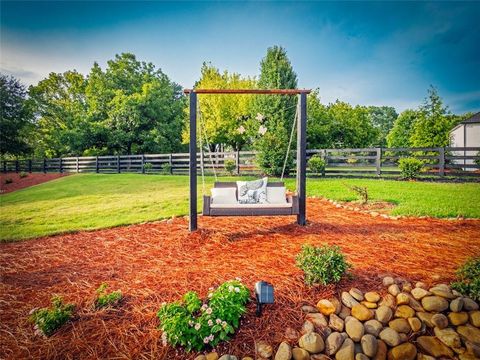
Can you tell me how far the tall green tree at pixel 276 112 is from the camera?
444 inches

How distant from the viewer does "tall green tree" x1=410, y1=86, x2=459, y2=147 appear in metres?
12.6

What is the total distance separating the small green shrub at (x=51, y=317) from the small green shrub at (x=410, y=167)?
10.4m

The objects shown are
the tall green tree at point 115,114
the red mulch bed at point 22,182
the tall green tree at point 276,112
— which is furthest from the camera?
the tall green tree at point 115,114

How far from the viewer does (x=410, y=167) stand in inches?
364

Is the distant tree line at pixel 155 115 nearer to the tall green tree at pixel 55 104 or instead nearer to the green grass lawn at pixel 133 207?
the tall green tree at pixel 55 104

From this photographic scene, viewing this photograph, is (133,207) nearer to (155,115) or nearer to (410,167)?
(410,167)

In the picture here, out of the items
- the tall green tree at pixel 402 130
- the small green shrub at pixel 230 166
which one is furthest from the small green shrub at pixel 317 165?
the tall green tree at pixel 402 130

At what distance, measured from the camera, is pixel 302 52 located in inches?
401

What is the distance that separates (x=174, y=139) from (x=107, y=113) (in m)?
4.88

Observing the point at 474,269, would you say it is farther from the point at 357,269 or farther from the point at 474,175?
the point at 474,175

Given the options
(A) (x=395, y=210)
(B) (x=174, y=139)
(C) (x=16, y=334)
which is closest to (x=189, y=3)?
(A) (x=395, y=210)

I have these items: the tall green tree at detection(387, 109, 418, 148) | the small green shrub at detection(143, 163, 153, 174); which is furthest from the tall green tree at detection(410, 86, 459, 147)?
the tall green tree at detection(387, 109, 418, 148)

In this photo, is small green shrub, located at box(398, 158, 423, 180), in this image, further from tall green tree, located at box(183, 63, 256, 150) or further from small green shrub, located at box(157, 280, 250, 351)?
small green shrub, located at box(157, 280, 250, 351)

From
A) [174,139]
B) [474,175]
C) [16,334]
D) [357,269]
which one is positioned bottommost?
[16,334]
